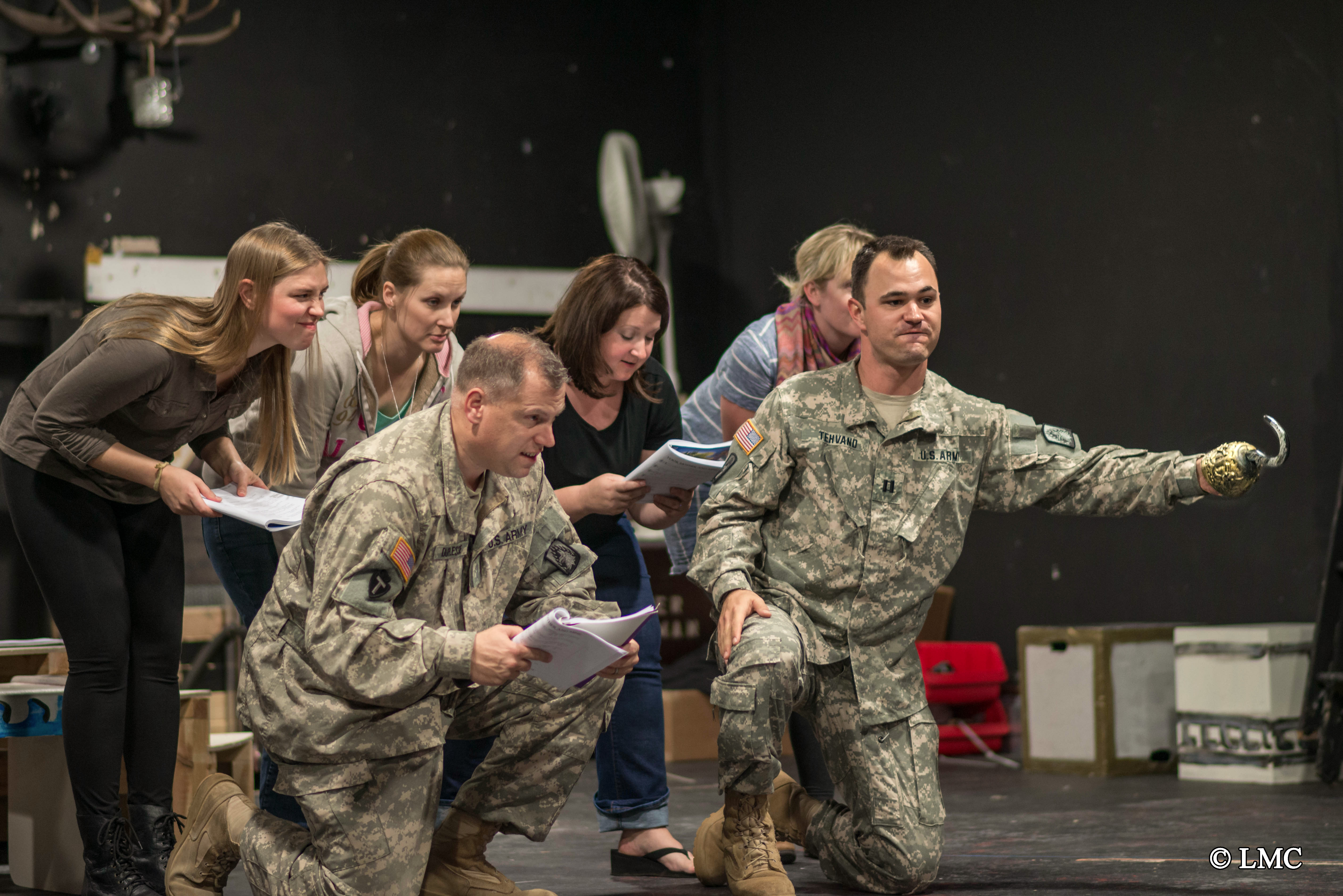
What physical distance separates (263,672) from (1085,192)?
13.5 ft

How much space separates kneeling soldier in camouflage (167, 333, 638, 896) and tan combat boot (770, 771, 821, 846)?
0.62 metres

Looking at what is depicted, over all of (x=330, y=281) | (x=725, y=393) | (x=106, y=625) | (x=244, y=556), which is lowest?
(x=106, y=625)

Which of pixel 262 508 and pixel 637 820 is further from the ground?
pixel 262 508

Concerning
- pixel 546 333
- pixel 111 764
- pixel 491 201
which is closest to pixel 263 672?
pixel 111 764

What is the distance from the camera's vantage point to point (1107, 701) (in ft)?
15.4

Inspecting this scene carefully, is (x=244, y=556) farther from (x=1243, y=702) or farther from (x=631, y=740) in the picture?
(x=1243, y=702)

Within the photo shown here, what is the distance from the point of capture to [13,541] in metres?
6.06

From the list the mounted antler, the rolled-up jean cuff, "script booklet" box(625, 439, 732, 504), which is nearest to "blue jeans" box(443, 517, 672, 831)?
the rolled-up jean cuff

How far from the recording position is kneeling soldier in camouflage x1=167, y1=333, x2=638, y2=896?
7.06 feet

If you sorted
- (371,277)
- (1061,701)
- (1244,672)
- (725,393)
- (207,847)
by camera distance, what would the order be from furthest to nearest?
1. (1061,701)
2. (1244,672)
3. (725,393)
4. (371,277)
5. (207,847)

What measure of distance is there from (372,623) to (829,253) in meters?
1.52

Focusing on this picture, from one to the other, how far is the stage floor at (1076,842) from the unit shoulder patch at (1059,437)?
2.71ft

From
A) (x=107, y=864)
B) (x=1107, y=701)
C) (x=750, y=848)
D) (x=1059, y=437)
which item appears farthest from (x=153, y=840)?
(x=1107, y=701)

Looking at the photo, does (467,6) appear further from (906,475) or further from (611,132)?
(906,475)
